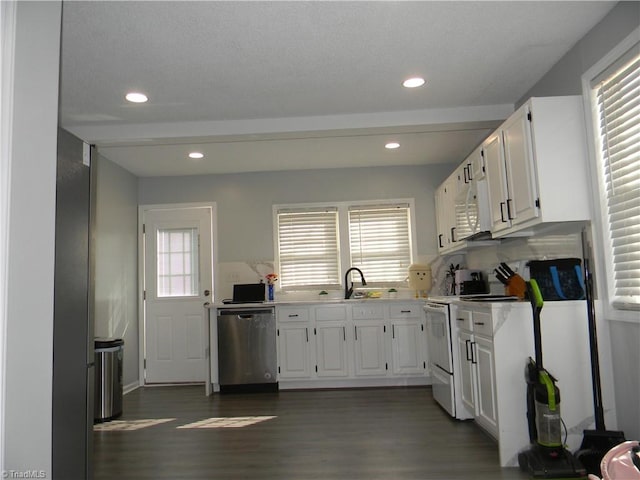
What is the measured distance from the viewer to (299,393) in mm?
5293

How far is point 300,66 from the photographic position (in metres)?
3.40

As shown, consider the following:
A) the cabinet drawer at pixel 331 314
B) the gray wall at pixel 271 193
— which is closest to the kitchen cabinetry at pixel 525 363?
the cabinet drawer at pixel 331 314

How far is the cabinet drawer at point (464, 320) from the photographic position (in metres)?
3.65

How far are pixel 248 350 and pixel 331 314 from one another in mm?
987

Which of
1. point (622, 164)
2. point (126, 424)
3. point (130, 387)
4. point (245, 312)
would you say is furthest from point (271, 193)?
point (622, 164)

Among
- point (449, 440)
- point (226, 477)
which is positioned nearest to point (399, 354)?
point (449, 440)

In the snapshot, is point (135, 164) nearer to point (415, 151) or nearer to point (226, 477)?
point (415, 151)

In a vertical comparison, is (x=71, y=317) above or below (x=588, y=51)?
below

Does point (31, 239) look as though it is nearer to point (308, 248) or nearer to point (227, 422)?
point (227, 422)

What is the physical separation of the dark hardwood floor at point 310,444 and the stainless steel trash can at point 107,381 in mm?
176

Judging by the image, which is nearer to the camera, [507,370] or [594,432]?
[594,432]

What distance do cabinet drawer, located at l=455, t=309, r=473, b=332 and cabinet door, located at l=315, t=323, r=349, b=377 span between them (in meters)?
1.74

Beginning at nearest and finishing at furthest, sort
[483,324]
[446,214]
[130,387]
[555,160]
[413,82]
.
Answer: [555,160], [483,324], [413,82], [446,214], [130,387]

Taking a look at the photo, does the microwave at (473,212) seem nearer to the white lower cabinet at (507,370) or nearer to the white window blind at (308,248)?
the white lower cabinet at (507,370)
